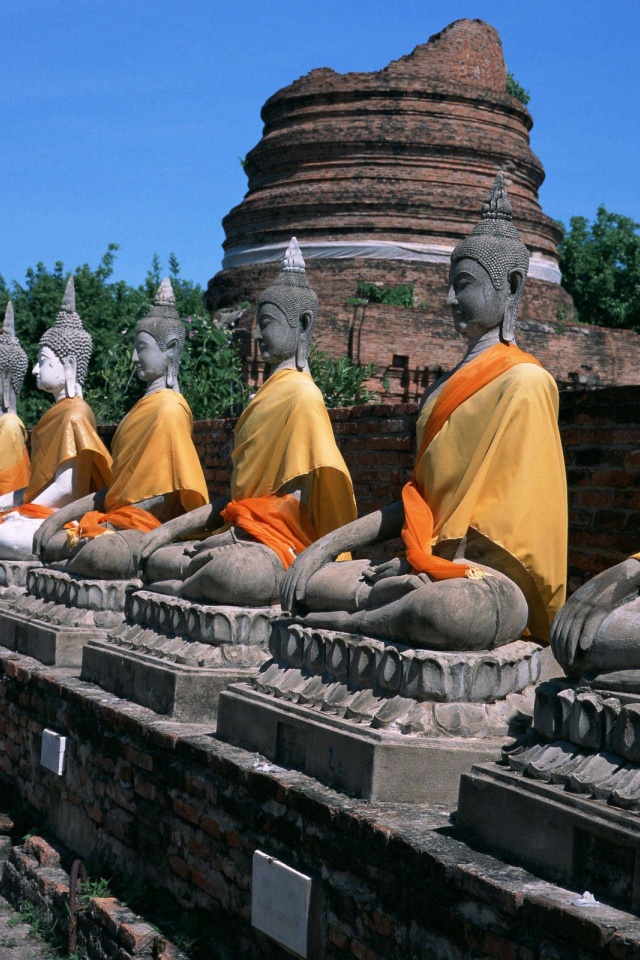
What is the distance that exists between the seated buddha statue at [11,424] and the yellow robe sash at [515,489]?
503 centimetres

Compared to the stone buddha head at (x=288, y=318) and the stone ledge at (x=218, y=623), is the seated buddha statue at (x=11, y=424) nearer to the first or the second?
the stone buddha head at (x=288, y=318)

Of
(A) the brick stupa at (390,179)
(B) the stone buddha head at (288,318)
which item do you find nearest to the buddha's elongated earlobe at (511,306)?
(B) the stone buddha head at (288,318)

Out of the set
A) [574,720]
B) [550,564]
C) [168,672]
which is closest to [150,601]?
[168,672]

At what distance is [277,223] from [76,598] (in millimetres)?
12731

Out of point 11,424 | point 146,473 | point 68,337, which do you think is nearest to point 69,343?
point 68,337

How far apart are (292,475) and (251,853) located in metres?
1.81

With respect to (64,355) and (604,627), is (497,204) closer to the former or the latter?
(604,627)

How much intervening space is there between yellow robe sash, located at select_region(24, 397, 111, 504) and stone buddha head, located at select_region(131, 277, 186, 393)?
0.94m

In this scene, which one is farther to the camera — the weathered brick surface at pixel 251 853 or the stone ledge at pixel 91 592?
the stone ledge at pixel 91 592

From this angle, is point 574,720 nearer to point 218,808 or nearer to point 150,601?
point 218,808

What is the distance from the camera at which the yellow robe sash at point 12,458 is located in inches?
356

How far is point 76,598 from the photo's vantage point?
255 inches

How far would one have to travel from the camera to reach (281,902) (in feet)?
12.4

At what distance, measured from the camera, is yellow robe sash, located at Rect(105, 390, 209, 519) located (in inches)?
261
